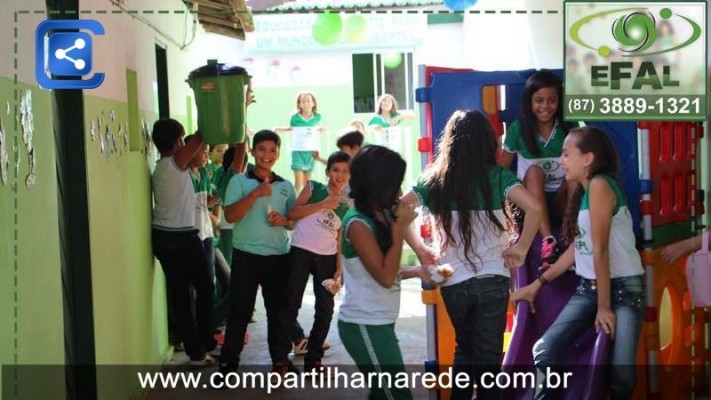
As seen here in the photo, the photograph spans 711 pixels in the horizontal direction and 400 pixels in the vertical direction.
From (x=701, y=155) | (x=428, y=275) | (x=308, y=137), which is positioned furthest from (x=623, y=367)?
(x=308, y=137)

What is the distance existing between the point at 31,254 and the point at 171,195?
2.60 metres

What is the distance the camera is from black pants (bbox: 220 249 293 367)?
586cm

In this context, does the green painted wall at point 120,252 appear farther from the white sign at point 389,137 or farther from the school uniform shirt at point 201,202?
the white sign at point 389,137

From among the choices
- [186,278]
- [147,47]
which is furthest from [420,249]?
[147,47]

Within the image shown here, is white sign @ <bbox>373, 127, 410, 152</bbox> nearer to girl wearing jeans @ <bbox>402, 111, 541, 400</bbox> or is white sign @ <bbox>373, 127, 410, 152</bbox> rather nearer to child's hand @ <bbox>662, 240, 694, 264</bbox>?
child's hand @ <bbox>662, 240, 694, 264</bbox>

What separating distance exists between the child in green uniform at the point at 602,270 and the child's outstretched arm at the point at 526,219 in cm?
33

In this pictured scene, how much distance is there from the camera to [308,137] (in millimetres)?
11742

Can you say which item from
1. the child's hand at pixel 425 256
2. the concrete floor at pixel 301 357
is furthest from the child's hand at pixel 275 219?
the child's hand at pixel 425 256

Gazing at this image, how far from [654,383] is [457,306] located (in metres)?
1.49

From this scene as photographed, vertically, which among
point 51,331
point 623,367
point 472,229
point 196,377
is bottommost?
point 196,377

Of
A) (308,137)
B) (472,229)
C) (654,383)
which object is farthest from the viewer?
(308,137)

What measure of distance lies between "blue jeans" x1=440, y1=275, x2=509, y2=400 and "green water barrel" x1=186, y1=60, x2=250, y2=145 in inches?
97.8

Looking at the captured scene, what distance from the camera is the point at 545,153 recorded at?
5.10m

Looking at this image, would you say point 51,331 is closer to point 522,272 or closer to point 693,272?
point 522,272
